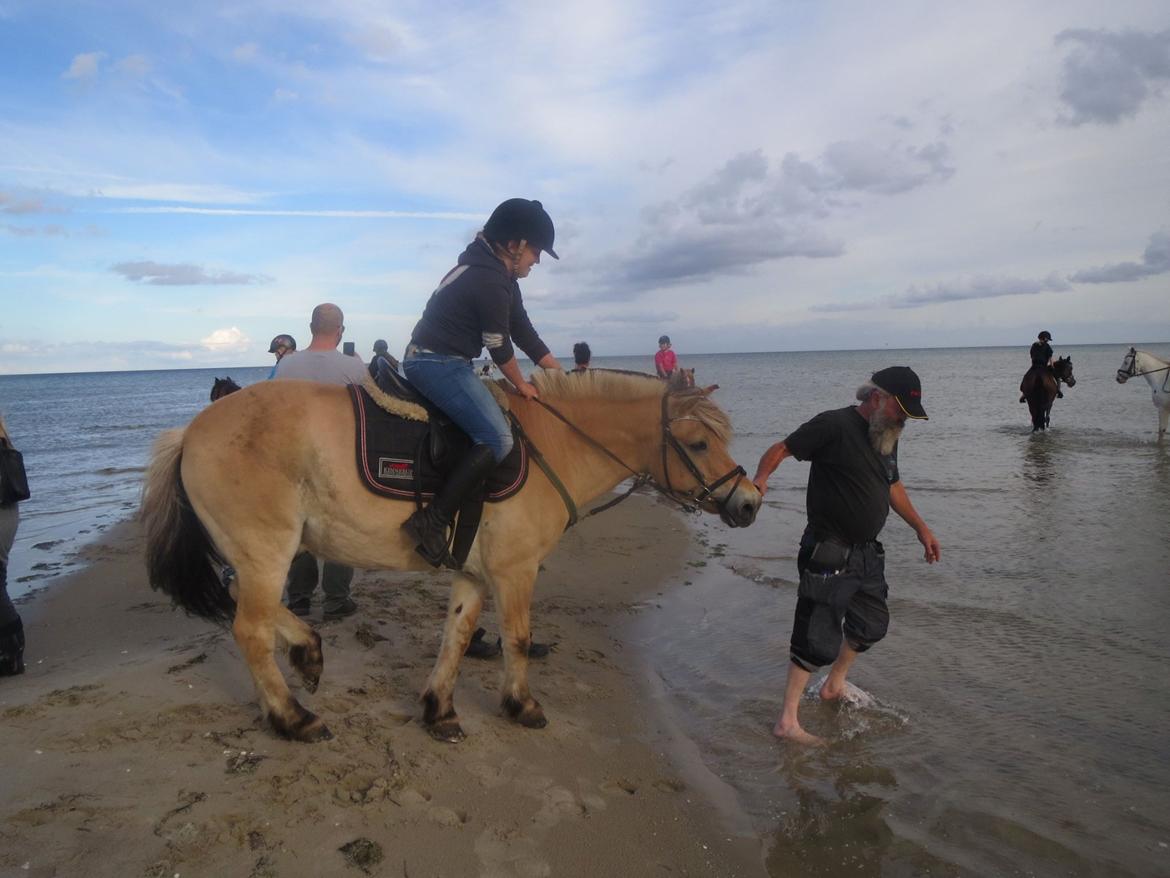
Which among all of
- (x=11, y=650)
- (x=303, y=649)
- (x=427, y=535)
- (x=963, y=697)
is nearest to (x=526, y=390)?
(x=427, y=535)

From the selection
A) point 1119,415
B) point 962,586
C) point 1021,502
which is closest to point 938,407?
point 1119,415

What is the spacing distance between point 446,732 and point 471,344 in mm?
2256

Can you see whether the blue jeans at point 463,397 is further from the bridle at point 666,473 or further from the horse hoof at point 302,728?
the horse hoof at point 302,728

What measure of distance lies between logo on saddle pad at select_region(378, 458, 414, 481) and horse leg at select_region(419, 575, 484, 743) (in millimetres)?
804

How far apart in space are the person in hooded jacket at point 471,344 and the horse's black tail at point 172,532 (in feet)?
4.26

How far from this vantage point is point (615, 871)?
10.3 feet

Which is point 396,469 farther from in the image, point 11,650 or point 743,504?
point 11,650

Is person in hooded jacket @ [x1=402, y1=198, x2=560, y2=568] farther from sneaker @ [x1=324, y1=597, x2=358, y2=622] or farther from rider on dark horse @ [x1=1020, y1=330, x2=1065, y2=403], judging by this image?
rider on dark horse @ [x1=1020, y1=330, x2=1065, y2=403]

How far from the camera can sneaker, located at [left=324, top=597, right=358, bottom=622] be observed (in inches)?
230

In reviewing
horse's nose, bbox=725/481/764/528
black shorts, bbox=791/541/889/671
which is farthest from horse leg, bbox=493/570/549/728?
black shorts, bbox=791/541/889/671

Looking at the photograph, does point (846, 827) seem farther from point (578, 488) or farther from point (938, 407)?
point (938, 407)

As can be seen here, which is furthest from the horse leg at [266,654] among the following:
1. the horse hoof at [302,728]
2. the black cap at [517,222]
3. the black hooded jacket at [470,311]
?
the black cap at [517,222]

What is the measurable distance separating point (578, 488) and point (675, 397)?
0.87 metres

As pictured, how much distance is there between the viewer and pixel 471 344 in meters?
4.14
